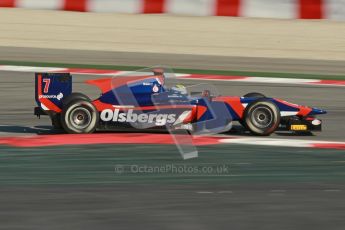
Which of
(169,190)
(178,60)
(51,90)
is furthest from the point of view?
(178,60)

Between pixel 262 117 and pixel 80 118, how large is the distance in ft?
6.82

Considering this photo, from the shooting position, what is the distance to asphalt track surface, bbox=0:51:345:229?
629cm

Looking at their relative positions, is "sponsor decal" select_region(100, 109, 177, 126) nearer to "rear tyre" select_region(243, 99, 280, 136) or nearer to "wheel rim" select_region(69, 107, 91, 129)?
"wheel rim" select_region(69, 107, 91, 129)

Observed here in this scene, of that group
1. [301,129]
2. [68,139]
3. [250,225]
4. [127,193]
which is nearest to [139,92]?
[68,139]

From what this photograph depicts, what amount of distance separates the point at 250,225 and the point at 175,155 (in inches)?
106

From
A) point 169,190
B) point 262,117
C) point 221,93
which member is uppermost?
point 221,93

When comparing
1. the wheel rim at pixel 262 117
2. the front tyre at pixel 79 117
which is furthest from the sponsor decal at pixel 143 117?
the wheel rim at pixel 262 117

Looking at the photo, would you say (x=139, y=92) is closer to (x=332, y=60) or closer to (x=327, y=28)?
(x=332, y=60)

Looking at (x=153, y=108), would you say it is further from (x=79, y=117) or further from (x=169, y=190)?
(x=169, y=190)

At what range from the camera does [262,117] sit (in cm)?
1008

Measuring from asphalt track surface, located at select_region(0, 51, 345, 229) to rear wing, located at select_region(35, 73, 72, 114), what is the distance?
1.93 feet

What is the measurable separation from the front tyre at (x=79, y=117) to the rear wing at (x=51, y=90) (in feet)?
0.72

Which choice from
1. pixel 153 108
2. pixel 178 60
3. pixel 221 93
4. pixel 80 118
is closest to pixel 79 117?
pixel 80 118

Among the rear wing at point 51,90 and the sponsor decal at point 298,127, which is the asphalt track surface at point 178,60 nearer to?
the sponsor decal at point 298,127
